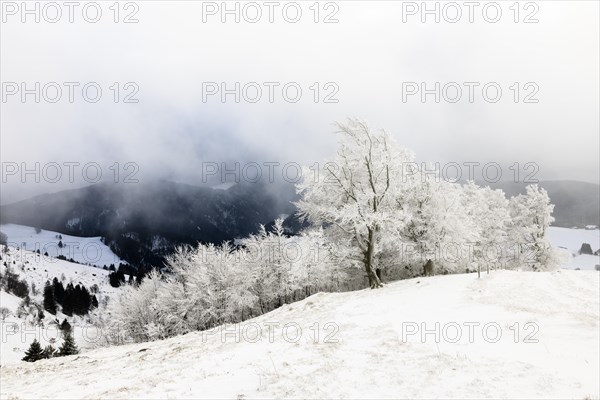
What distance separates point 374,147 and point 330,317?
1323cm

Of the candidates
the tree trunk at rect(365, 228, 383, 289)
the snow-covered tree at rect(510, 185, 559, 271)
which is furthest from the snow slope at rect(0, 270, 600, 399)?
the snow-covered tree at rect(510, 185, 559, 271)

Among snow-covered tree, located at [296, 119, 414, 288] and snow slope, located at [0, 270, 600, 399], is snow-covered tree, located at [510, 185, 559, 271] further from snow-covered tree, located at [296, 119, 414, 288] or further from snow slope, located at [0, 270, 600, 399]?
snow-covered tree, located at [296, 119, 414, 288]

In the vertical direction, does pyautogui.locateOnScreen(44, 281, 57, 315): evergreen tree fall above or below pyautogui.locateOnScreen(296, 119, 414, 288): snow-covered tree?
below

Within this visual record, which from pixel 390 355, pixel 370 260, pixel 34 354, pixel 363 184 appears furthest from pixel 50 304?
pixel 390 355

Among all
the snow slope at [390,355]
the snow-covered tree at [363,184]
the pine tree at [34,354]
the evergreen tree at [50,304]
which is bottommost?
the evergreen tree at [50,304]

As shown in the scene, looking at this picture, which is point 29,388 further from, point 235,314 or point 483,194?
point 483,194

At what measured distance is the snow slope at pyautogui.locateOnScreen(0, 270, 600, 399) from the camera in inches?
435

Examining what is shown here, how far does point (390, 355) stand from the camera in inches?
527

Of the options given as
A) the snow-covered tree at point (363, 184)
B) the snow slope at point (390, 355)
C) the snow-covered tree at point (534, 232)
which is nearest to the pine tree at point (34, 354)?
the snow slope at point (390, 355)

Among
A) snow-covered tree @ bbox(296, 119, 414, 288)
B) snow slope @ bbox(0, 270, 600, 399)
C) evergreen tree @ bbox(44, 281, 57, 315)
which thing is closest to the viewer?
snow slope @ bbox(0, 270, 600, 399)

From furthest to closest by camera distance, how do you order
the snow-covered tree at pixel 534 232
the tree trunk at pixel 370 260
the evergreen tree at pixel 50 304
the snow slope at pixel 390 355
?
the evergreen tree at pixel 50 304
the snow-covered tree at pixel 534 232
the tree trunk at pixel 370 260
the snow slope at pixel 390 355

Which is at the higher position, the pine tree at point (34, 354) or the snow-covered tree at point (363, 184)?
the snow-covered tree at point (363, 184)

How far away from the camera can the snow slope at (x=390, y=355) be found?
11.0 m

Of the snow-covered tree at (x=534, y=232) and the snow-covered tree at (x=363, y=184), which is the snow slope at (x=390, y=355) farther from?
the snow-covered tree at (x=534, y=232)
